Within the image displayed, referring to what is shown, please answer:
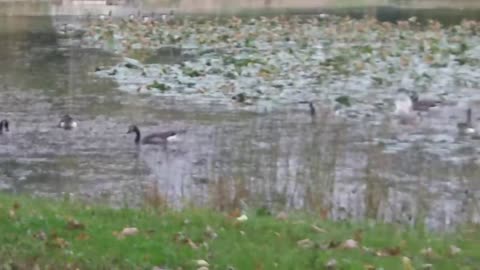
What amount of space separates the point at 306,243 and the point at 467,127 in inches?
447

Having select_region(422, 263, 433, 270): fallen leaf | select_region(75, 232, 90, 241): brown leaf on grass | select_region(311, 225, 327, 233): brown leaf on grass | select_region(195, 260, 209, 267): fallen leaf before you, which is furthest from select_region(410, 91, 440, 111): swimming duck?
select_region(195, 260, 209, 267): fallen leaf

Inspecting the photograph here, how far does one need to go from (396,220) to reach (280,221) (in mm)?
2044

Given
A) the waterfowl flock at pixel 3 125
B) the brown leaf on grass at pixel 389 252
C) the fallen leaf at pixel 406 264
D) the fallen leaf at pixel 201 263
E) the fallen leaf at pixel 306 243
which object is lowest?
the waterfowl flock at pixel 3 125

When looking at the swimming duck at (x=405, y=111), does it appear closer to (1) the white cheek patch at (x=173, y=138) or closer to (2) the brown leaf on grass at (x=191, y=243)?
(1) the white cheek patch at (x=173, y=138)

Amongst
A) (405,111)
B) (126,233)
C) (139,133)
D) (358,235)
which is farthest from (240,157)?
(126,233)

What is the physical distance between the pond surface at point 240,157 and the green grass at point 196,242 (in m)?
1.84

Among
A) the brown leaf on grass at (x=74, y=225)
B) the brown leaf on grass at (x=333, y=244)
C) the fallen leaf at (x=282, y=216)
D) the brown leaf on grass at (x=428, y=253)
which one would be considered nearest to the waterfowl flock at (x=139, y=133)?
the fallen leaf at (x=282, y=216)

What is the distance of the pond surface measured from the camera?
43.7ft

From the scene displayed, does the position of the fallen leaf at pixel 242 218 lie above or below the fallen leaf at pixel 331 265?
below

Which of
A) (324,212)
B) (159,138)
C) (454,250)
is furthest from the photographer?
(159,138)

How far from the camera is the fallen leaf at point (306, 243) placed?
9305 millimetres

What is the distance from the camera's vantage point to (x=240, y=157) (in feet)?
56.4

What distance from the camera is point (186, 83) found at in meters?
26.8

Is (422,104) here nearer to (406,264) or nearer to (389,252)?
(389,252)
